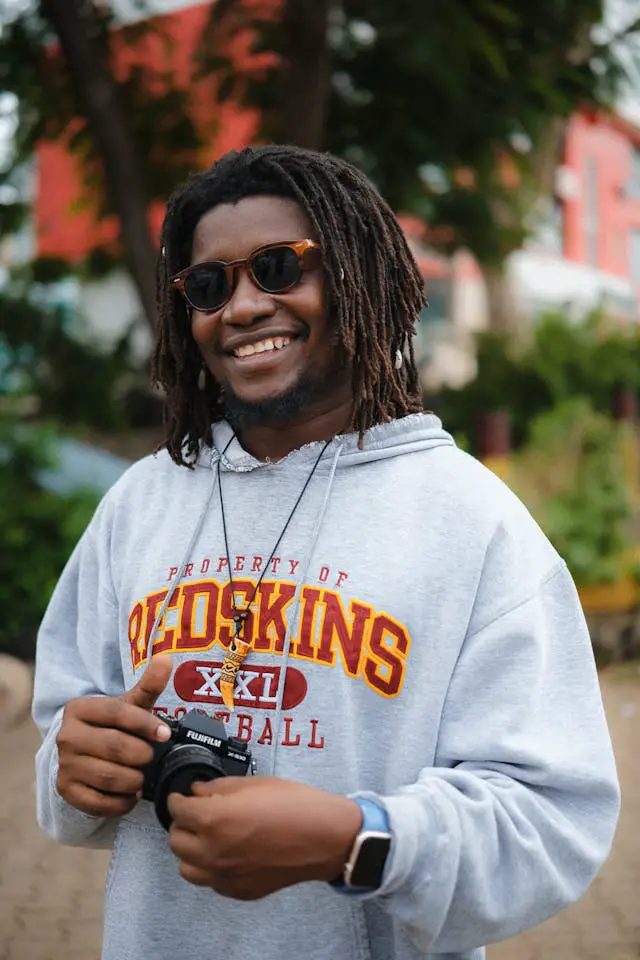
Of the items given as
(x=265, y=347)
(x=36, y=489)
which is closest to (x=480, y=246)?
(x=36, y=489)

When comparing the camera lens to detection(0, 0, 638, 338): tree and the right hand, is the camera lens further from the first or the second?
detection(0, 0, 638, 338): tree

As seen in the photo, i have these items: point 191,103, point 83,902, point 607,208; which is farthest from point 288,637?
point 607,208

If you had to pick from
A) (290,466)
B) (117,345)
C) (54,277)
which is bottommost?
(290,466)

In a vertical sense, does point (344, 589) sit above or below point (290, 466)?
below

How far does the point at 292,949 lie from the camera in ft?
5.12

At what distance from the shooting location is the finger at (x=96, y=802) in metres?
1.55

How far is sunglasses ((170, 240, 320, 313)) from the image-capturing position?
173cm

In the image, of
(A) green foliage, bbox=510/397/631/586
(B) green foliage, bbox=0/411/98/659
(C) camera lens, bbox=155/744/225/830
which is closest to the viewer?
(C) camera lens, bbox=155/744/225/830

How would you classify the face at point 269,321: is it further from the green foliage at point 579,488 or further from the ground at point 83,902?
the green foliage at point 579,488

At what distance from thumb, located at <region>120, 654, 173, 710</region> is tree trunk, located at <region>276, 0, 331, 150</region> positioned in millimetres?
6489

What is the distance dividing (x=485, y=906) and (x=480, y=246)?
8.41 m

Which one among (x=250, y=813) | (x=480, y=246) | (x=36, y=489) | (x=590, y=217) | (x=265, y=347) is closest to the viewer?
(x=250, y=813)

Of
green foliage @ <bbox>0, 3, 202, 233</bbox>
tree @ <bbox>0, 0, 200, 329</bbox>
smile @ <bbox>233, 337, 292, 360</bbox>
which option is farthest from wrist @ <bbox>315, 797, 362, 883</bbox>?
green foliage @ <bbox>0, 3, 202, 233</bbox>

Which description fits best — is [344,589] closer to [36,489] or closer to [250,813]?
[250,813]
